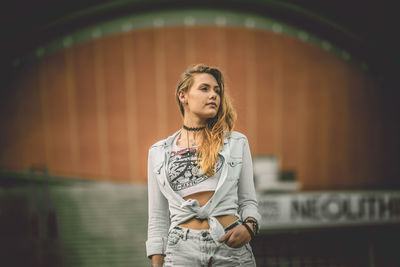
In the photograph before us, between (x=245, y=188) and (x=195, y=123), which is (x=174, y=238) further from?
(x=195, y=123)

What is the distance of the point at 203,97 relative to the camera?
130 centimetres

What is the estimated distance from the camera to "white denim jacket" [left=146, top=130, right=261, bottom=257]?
122 centimetres

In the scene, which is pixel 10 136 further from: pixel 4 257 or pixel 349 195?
pixel 349 195

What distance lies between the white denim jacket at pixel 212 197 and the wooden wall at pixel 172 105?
7.45m

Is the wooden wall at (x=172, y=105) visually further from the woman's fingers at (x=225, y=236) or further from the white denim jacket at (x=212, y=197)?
the woman's fingers at (x=225, y=236)

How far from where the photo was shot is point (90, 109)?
8805mm

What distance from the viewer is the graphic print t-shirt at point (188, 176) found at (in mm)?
Result: 1261

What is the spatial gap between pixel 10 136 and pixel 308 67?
337 inches

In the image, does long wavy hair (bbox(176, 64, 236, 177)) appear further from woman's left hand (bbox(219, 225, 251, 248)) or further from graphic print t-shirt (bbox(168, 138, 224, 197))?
woman's left hand (bbox(219, 225, 251, 248))

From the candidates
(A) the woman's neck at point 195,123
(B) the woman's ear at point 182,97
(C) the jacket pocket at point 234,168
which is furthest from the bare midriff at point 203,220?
(B) the woman's ear at point 182,97

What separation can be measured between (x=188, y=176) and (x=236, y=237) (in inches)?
11.8

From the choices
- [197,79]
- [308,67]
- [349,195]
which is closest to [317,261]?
[349,195]

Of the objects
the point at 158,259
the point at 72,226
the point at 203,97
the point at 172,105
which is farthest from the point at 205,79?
the point at 172,105

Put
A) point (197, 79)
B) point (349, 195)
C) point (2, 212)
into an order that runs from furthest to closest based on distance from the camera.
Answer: point (2, 212), point (349, 195), point (197, 79)
